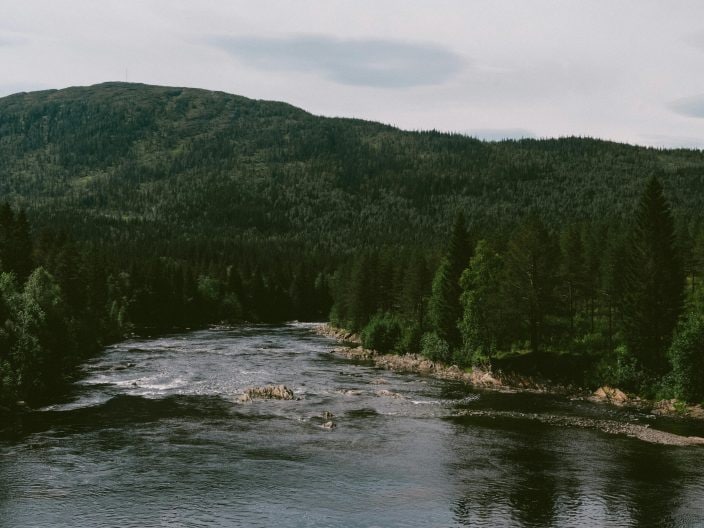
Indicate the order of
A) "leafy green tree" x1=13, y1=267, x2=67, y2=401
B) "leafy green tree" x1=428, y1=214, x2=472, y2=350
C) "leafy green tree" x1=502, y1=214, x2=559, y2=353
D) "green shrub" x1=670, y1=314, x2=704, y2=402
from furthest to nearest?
"leafy green tree" x1=428, y1=214, x2=472, y2=350 → "leafy green tree" x1=502, y1=214, x2=559, y2=353 → "leafy green tree" x1=13, y1=267, x2=67, y2=401 → "green shrub" x1=670, y1=314, x2=704, y2=402

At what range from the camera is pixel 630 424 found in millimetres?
56938

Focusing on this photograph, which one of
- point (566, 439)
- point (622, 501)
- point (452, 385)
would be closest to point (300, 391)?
point (452, 385)

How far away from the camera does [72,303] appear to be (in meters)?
108

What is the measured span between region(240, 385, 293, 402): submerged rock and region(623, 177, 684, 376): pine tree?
36650 mm

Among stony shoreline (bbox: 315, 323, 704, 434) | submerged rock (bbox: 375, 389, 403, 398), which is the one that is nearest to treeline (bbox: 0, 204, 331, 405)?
submerged rock (bbox: 375, 389, 403, 398)

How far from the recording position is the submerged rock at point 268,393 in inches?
2712

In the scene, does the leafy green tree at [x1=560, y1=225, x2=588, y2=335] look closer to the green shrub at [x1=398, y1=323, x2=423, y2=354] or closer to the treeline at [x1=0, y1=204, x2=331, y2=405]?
the green shrub at [x1=398, y1=323, x2=423, y2=354]

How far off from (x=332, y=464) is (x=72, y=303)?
253 ft

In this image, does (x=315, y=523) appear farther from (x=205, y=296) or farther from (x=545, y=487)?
(x=205, y=296)

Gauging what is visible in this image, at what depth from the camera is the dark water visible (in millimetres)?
37062

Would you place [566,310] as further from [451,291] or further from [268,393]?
[268,393]

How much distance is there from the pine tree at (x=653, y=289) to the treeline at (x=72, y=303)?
61160mm

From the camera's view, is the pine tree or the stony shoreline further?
the pine tree

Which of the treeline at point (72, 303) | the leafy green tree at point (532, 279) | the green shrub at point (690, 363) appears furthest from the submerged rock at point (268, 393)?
the green shrub at point (690, 363)
